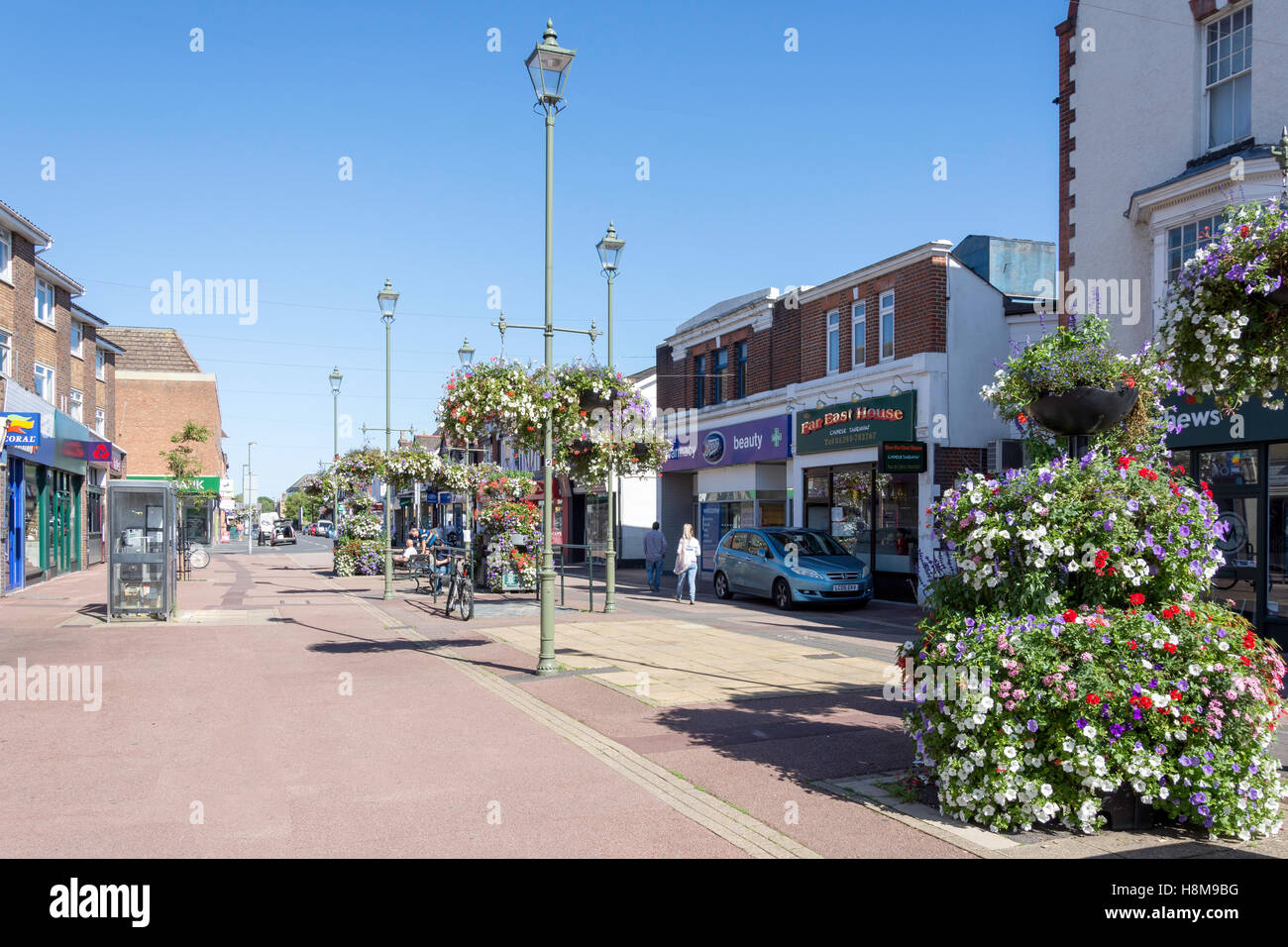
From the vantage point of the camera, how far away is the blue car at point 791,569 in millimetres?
18953

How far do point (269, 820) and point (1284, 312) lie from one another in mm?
6818

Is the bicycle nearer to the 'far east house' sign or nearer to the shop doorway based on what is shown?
the 'far east house' sign

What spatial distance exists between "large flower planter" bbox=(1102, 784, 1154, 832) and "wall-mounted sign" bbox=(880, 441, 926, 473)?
1469cm

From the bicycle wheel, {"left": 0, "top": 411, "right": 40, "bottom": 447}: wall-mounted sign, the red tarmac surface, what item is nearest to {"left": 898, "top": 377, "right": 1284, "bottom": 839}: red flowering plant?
the red tarmac surface

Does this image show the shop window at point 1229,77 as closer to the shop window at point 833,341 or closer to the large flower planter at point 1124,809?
the shop window at point 833,341

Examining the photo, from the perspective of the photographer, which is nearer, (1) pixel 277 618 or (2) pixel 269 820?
(2) pixel 269 820

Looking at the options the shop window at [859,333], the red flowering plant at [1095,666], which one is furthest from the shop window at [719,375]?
the red flowering plant at [1095,666]

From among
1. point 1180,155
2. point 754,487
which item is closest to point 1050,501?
point 1180,155

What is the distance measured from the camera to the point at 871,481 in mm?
22125

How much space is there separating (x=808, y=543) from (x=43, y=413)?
2034 centimetres

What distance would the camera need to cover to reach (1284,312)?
18.5 feet

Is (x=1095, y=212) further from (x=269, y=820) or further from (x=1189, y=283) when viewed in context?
(x=269, y=820)

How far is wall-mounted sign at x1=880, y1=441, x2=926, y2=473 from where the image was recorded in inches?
771

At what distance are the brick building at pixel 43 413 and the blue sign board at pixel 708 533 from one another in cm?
1730
